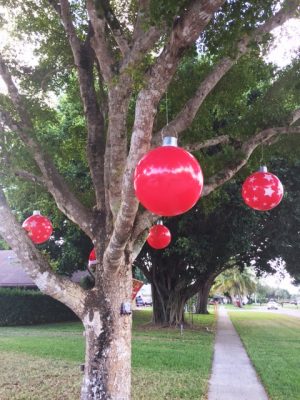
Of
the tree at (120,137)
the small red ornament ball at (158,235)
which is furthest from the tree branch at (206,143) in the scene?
the small red ornament ball at (158,235)

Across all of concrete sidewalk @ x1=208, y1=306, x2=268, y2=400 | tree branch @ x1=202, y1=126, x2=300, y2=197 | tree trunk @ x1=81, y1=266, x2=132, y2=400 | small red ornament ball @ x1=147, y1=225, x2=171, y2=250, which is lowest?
concrete sidewalk @ x1=208, y1=306, x2=268, y2=400

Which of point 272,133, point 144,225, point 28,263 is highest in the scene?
point 272,133

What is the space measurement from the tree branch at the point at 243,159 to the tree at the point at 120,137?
0.01m

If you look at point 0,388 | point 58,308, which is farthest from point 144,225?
point 58,308

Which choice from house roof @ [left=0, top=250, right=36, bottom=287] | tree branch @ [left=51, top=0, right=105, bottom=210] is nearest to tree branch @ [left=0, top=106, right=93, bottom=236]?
tree branch @ [left=51, top=0, right=105, bottom=210]

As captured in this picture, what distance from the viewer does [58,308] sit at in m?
22.8

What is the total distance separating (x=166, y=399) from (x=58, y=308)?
17186mm

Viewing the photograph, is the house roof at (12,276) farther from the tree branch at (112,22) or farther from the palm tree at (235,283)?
the palm tree at (235,283)

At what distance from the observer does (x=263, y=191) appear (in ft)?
16.5

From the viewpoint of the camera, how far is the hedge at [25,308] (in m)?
19.8

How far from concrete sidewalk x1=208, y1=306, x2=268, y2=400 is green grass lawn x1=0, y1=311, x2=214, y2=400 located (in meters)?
0.22

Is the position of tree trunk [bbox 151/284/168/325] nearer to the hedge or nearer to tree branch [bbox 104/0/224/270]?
the hedge

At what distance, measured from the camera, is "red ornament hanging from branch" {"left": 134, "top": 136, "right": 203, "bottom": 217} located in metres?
3.00

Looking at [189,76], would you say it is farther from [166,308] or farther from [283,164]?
[166,308]
